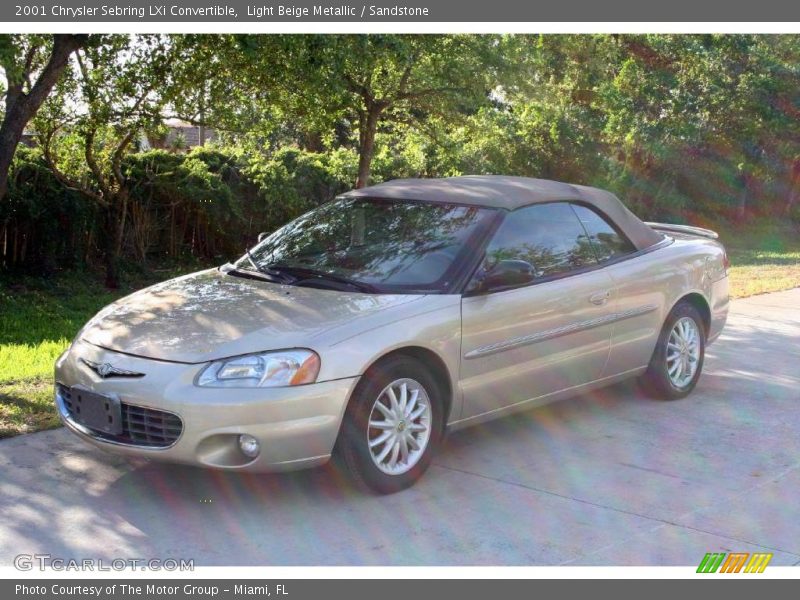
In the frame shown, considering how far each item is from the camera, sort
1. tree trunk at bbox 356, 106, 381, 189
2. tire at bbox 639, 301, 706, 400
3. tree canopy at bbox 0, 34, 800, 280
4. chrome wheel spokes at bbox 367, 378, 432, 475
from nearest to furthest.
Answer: chrome wheel spokes at bbox 367, 378, 432, 475, tire at bbox 639, 301, 706, 400, tree canopy at bbox 0, 34, 800, 280, tree trunk at bbox 356, 106, 381, 189

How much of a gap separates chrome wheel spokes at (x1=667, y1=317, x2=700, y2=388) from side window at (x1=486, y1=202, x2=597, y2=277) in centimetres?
105

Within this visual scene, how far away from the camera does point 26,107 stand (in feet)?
25.4

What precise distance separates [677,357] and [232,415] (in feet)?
11.9

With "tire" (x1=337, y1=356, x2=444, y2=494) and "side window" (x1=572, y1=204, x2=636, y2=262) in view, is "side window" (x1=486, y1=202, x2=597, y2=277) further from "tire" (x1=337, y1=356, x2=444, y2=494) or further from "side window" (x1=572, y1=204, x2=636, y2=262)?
"tire" (x1=337, y1=356, x2=444, y2=494)

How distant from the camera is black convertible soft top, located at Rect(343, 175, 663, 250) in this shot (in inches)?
→ 247

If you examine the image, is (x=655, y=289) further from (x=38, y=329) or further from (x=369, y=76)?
(x=38, y=329)

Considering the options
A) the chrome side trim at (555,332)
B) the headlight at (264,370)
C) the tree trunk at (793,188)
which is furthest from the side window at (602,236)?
the tree trunk at (793,188)

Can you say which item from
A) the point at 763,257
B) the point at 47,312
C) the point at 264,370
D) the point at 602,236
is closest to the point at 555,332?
the point at 602,236

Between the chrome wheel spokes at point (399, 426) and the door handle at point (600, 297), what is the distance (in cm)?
146

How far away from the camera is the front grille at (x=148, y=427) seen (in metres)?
4.84

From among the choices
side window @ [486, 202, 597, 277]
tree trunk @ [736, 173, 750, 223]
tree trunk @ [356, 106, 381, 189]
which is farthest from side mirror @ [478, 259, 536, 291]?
tree trunk @ [736, 173, 750, 223]

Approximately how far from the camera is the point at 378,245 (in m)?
6.05

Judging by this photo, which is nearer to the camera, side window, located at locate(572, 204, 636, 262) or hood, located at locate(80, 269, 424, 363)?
hood, located at locate(80, 269, 424, 363)

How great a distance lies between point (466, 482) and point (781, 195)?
2004 cm
